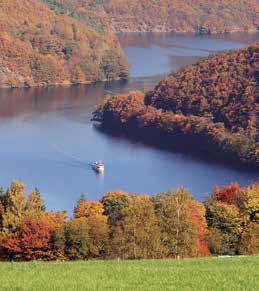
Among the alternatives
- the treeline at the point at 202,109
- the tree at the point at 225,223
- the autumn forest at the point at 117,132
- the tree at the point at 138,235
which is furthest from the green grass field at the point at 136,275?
the treeline at the point at 202,109

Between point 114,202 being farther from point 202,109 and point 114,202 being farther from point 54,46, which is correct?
point 54,46

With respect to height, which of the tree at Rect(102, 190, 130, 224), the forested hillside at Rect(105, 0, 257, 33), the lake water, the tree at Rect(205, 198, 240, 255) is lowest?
the forested hillside at Rect(105, 0, 257, 33)

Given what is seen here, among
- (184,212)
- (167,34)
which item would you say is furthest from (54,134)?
(167,34)

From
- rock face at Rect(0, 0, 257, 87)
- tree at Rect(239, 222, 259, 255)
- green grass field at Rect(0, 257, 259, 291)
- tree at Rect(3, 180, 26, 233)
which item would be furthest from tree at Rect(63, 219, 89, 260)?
rock face at Rect(0, 0, 257, 87)

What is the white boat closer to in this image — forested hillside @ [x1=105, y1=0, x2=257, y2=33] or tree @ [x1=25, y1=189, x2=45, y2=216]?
tree @ [x1=25, y1=189, x2=45, y2=216]

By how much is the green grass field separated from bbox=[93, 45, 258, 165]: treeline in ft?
120

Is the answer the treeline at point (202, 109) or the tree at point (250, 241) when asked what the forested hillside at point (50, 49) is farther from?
the tree at point (250, 241)

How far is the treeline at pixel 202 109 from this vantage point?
54844mm

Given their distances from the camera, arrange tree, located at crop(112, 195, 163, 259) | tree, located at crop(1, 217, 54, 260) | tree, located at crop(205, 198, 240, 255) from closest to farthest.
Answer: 1. tree, located at crop(112, 195, 163, 259)
2. tree, located at crop(1, 217, 54, 260)
3. tree, located at crop(205, 198, 240, 255)

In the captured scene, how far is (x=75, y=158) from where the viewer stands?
47.8m

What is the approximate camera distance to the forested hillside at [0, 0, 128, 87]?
85.7 m

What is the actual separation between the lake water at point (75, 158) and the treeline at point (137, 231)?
35.5 ft

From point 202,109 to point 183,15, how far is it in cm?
Answer: 8884

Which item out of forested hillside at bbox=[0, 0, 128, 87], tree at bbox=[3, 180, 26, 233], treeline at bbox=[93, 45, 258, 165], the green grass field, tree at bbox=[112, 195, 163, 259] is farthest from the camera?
forested hillside at bbox=[0, 0, 128, 87]
